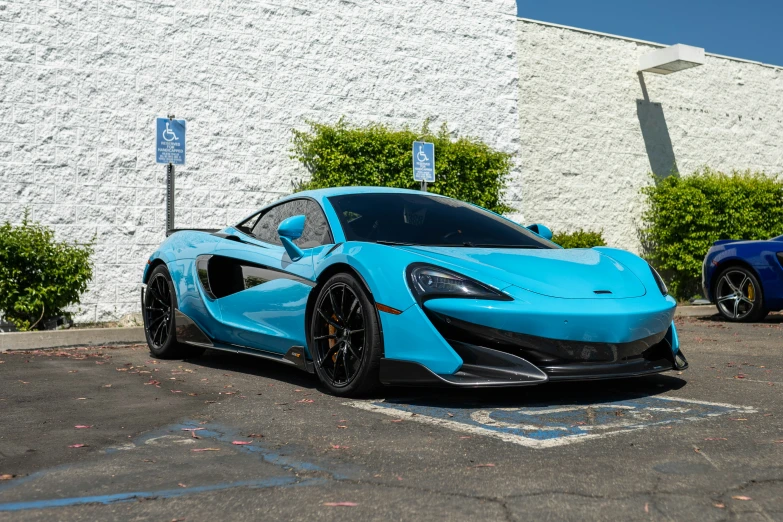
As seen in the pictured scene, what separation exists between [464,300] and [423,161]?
6.19m

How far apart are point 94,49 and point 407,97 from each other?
455 cm

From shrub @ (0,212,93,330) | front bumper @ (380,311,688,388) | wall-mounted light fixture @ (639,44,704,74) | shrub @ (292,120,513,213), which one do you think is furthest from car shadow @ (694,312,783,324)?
shrub @ (0,212,93,330)

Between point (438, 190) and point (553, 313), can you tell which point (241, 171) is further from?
point (553, 313)

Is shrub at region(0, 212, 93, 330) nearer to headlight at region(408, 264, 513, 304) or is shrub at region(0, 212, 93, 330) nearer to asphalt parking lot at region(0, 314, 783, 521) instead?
asphalt parking lot at region(0, 314, 783, 521)

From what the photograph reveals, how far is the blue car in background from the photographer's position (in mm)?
10828

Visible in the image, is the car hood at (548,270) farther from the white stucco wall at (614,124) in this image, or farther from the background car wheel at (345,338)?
the white stucco wall at (614,124)

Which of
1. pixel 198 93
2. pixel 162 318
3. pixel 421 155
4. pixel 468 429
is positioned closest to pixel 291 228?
pixel 468 429

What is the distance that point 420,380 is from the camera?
484 centimetres

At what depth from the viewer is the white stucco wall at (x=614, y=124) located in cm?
1608

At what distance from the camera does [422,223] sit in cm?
601

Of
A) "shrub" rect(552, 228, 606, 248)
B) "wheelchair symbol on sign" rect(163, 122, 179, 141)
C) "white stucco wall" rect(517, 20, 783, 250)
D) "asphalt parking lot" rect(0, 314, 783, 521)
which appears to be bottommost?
"asphalt parking lot" rect(0, 314, 783, 521)

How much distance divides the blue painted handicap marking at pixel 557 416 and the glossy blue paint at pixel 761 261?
6341 millimetres

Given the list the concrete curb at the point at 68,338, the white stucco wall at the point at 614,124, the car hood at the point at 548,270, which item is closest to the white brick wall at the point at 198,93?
the white stucco wall at the point at 614,124

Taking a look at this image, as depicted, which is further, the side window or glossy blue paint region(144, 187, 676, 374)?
the side window
